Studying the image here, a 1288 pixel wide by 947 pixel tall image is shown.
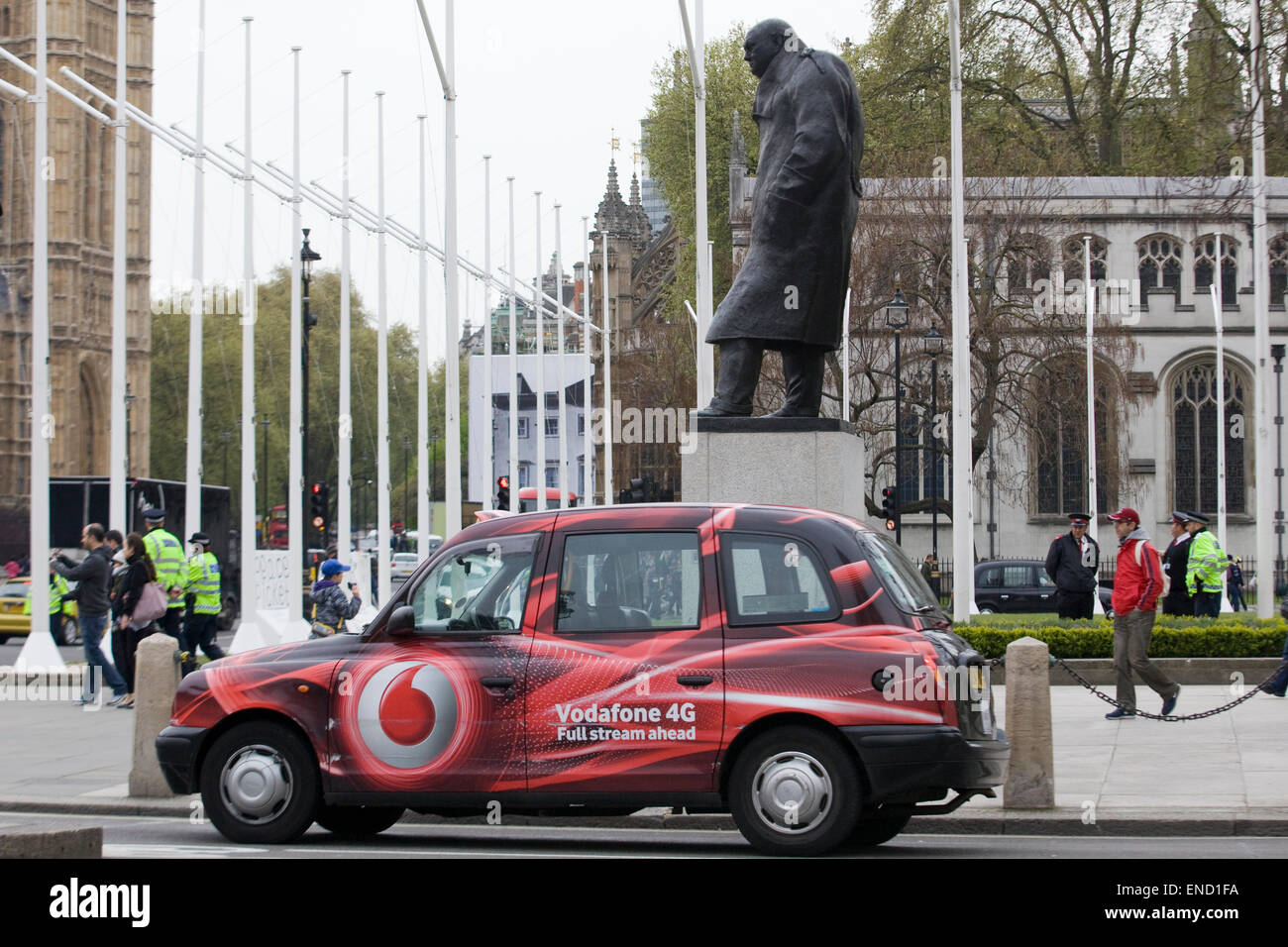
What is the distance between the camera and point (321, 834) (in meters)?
10.8

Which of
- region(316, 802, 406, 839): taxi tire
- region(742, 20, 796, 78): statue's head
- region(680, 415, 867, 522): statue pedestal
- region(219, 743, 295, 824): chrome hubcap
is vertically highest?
region(742, 20, 796, 78): statue's head

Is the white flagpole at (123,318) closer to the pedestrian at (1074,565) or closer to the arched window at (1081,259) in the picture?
the pedestrian at (1074,565)

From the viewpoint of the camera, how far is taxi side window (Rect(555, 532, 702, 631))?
9750mm

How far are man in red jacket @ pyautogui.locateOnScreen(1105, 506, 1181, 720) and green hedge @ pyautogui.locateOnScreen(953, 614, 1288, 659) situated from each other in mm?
4998

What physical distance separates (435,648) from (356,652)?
49 cm

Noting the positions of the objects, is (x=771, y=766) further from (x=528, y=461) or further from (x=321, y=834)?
(x=528, y=461)

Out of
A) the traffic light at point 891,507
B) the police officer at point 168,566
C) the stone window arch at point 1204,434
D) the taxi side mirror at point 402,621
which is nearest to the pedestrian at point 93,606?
the police officer at point 168,566

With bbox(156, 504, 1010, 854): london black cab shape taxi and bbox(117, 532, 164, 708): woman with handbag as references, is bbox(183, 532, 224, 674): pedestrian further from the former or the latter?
bbox(156, 504, 1010, 854): london black cab shape taxi

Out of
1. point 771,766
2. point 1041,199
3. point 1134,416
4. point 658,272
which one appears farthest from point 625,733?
point 658,272

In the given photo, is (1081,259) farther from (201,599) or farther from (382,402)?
(201,599)

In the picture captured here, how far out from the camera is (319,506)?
36.2 m

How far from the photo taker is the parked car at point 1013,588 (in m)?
40.8

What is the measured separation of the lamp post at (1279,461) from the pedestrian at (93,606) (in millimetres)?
38776

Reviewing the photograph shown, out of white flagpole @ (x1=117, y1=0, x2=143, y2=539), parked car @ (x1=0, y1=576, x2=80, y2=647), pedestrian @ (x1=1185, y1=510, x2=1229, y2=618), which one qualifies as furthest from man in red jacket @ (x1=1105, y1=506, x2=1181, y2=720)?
parked car @ (x1=0, y1=576, x2=80, y2=647)
